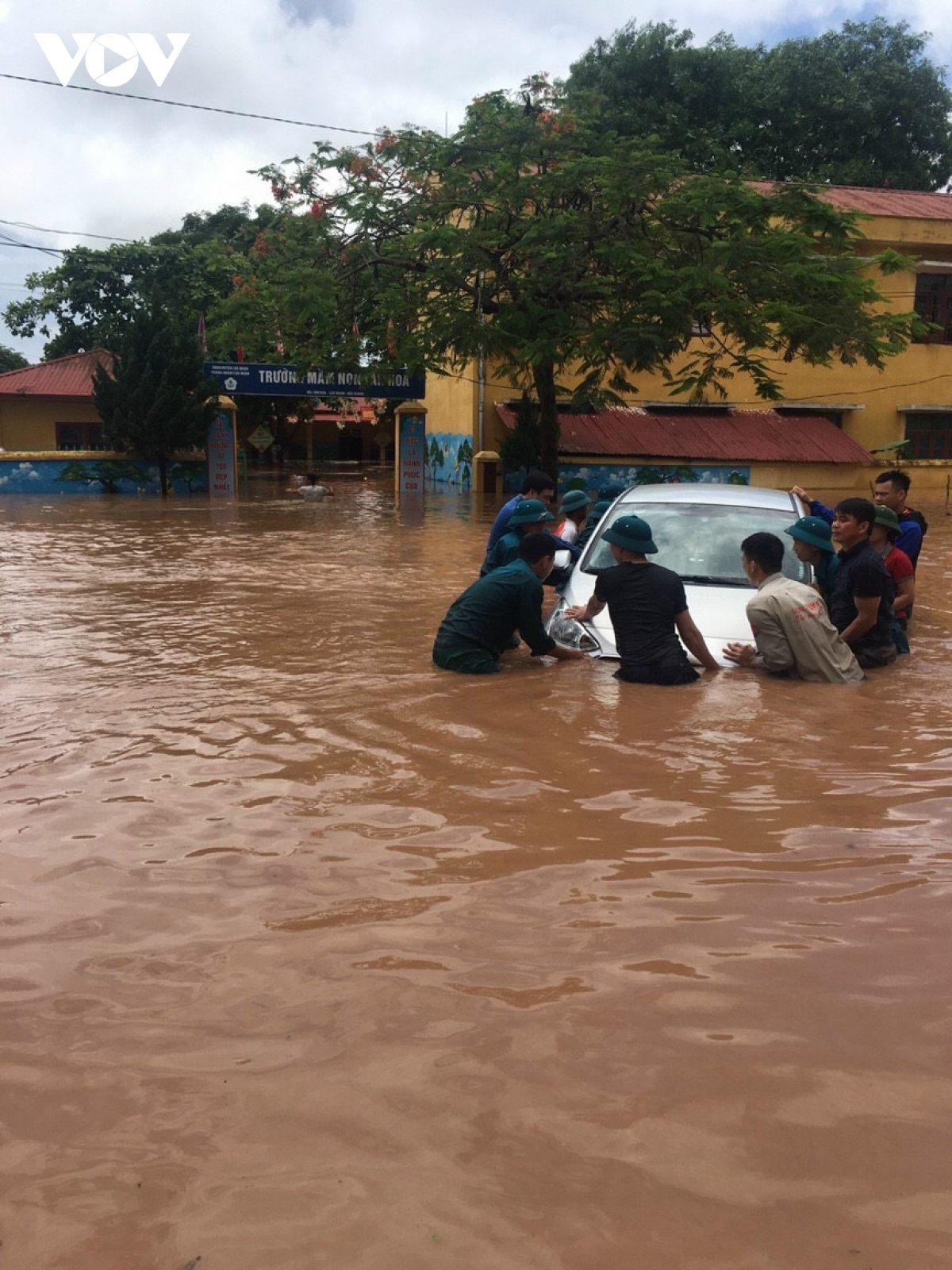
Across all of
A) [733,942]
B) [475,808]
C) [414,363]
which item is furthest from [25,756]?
[414,363]

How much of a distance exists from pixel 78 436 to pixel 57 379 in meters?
1.86

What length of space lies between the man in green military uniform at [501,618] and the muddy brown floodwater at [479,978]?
316mm

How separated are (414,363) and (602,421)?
959cm

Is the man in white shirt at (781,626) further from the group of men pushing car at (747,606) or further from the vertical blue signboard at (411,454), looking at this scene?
the vertical blue signboard at (411,454)

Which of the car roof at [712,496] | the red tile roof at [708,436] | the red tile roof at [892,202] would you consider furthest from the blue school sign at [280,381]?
the car roof at [712,496]

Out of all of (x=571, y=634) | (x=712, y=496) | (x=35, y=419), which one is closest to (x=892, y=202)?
(x=712, y=496)

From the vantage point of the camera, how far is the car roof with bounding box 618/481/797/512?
8.36 meters

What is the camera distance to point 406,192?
19656mm

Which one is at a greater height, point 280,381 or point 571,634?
point 280,381

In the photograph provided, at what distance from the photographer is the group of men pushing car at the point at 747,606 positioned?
21.6 ft

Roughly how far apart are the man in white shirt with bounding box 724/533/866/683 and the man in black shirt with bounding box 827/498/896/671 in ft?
1.47

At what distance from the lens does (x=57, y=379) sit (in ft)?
116

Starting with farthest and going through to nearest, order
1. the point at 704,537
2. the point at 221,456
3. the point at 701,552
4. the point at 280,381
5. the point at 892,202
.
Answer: the point at 892,202, the point at 221,456, the point at 280,381, the point at 704,537, the point at 701,552

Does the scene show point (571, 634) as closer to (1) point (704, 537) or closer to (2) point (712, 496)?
(1) point (704, 537)
